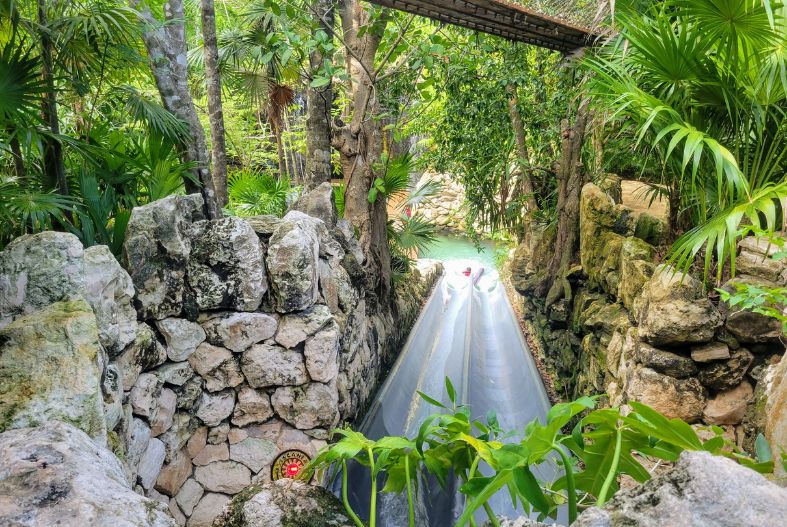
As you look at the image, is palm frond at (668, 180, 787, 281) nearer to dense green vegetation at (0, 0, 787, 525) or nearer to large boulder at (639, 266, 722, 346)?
dense green vegetation at (0, 0, 787, 525)

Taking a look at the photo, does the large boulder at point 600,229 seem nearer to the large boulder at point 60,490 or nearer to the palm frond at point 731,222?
the palm frond at point 731,222

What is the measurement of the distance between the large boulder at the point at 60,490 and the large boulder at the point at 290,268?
2.21m

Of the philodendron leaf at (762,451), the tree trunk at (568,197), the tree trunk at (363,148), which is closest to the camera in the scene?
the philodendron leaf at (762,451)

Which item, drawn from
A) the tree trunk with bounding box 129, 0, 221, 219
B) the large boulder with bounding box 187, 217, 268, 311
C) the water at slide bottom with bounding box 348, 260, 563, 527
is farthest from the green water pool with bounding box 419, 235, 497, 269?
the large boulder with bounding box 187, 217, 268, 311

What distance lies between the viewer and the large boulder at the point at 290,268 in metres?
3.17

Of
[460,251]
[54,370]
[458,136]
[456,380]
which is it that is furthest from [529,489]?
[460,251]

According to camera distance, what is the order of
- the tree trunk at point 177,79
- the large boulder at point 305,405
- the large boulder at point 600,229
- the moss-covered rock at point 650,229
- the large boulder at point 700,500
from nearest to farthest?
the large boulder at point 700,500, the large boulder at point 305,405, the tree trunk at point 177,79, the moss-covered rock at point 650,229, the large boulder at point 600,229

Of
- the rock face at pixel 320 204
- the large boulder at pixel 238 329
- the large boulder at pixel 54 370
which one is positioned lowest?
the large boulder at pixel 238 329

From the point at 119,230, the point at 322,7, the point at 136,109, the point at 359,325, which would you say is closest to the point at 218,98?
the point at 136,109

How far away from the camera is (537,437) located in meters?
0.85

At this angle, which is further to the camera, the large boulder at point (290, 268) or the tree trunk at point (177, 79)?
the tree trunk at point (177, 79)

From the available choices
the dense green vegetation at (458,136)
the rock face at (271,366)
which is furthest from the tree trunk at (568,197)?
the rock face at (271,366)

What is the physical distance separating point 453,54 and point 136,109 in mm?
3183

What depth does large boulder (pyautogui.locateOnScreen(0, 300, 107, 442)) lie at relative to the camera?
1.50m
